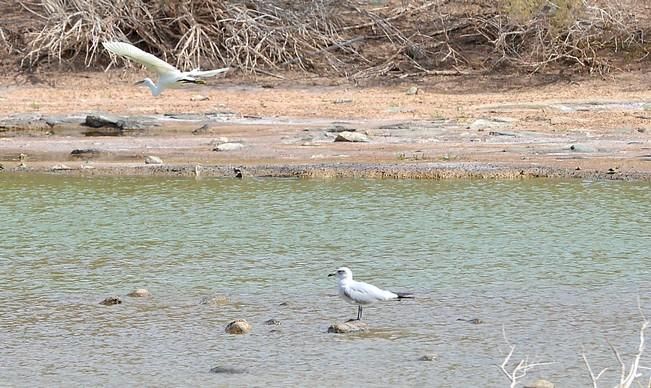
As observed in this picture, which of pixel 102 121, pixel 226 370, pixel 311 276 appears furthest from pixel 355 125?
pixel 226 370

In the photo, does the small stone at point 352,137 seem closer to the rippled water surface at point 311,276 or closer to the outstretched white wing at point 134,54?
the rippled water surface at point 311,276

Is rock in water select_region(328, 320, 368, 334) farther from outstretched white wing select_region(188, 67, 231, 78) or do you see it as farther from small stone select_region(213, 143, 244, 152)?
small stone select_region(213, 143, 244, 152)

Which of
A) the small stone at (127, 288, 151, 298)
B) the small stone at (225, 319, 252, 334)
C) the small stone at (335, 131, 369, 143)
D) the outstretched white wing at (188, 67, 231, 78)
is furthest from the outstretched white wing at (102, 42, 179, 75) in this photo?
the small stone at (335, 131, 369, 143)

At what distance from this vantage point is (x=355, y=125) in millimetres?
16281

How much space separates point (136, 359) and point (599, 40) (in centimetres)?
1432

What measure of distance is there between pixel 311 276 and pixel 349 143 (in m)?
6.21

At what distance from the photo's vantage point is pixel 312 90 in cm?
1950

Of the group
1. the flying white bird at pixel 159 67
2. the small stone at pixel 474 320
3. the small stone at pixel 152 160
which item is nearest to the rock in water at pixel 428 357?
the small stone at pixel 474 320

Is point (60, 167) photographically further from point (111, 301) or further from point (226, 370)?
point (226, 370)

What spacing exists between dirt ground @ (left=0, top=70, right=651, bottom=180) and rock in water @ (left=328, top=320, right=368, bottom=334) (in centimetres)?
576

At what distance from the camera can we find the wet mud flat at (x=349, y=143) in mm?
13523

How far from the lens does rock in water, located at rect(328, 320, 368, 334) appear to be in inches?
296

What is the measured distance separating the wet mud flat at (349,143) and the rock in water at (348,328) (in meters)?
5.75

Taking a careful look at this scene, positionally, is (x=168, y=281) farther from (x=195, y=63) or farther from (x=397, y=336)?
(x=195, y=63)
